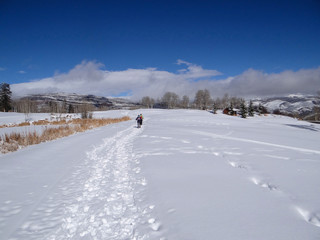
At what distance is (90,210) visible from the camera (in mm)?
2898

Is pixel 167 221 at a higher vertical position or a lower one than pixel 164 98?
lower

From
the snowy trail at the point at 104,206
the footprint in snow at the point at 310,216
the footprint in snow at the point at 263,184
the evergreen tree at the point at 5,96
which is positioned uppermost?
the evergreen tree at the point at 5,96

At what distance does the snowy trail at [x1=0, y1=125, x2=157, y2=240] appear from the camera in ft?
7.63

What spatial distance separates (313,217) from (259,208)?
76cm

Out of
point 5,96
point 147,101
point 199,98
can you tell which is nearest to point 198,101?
point 199,98

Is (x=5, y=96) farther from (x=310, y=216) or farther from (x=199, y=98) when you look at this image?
(x=199, y=98)

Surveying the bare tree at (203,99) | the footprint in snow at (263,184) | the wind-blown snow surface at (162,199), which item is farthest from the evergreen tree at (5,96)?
the bare tree at (203,99)

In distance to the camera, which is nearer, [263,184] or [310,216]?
[310,216]

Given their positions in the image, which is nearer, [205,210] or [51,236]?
[51,236]

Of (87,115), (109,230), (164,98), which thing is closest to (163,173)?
(109,230)

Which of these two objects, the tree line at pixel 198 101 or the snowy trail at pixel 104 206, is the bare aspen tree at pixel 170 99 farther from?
the snowy trail at pixel 104 206

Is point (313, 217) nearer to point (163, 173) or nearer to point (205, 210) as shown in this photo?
point (205, 210)

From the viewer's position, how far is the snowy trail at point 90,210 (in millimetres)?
2326

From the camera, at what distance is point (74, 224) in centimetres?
250
